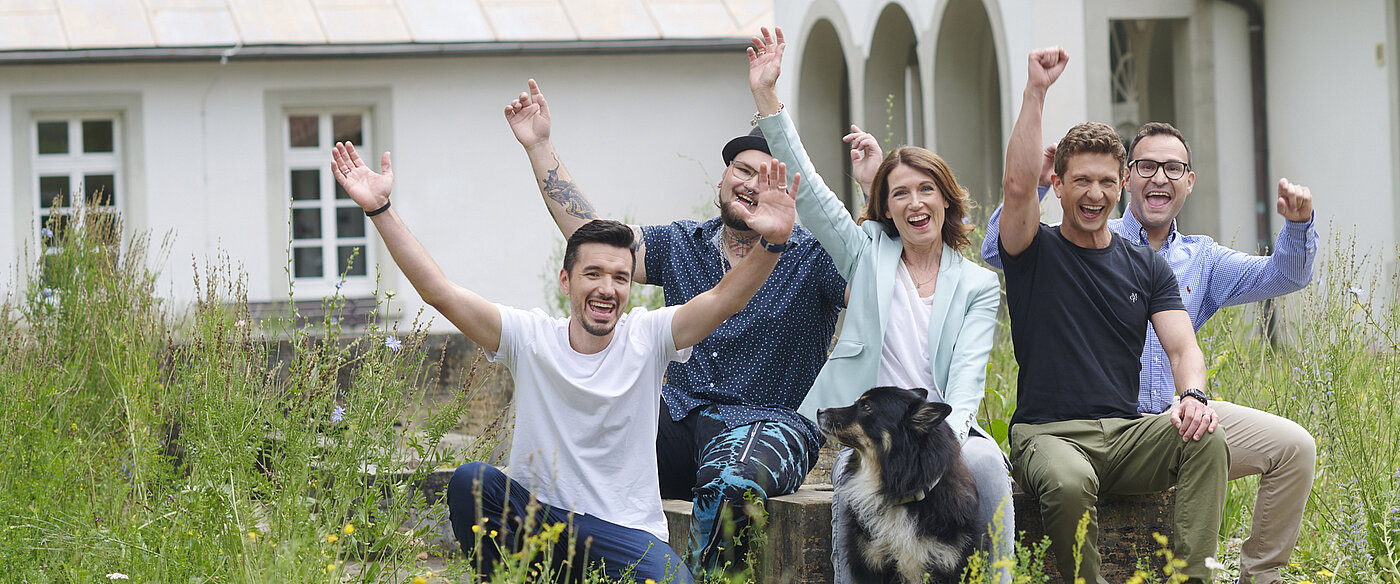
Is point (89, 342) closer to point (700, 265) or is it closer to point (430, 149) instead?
point (700, 265)

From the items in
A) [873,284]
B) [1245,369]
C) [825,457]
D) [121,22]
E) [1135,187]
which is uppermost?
[121,22]

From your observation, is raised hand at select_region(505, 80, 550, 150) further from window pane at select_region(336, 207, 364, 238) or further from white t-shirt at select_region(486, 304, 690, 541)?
window pane at select_region(336, 207, 364, 238)

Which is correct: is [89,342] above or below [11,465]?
above

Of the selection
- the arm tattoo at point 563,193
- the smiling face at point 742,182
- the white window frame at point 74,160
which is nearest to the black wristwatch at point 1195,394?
the smiling face at point 742,182

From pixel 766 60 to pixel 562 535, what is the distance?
1.63 metres

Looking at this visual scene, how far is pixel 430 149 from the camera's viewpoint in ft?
51.1

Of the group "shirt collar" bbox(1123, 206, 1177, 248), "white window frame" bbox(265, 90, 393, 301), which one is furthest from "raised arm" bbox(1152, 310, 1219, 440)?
"white window frame" bbox(265, 90, 393, 301)

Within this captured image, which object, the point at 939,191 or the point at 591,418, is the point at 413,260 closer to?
the point at 591,418

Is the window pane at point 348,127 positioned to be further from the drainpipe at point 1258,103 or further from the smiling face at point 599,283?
the smiling face at point 599,283

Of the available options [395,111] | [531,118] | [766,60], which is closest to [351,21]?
[395,111]

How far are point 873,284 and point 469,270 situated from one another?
11901 millimetres

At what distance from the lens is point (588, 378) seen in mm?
3875

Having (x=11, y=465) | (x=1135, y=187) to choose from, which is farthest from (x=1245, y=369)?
(x=11, y=465)

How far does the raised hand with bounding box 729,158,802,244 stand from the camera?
373 centimetres
